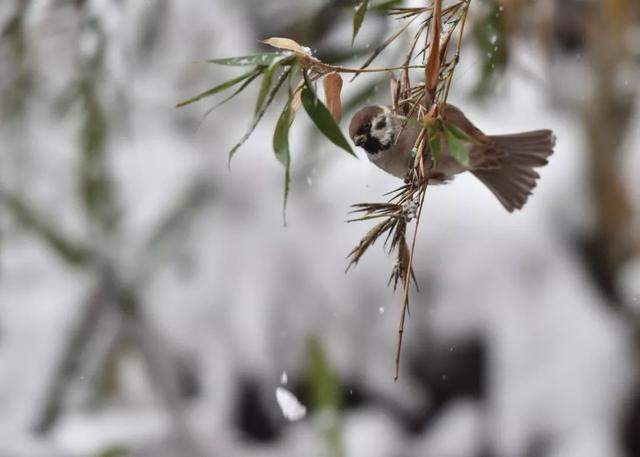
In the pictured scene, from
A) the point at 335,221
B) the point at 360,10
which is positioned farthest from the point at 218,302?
the point at 360,10

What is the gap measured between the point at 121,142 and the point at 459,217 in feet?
2.38

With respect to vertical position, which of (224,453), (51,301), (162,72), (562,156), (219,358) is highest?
(162,72)

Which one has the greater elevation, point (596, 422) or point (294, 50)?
point (294, 50)

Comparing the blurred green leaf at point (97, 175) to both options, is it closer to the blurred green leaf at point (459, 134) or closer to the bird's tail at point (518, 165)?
the bird's tail at point (518, 165)

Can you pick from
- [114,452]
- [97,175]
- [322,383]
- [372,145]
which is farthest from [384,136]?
[97,175]

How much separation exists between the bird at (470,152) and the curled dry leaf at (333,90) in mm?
28

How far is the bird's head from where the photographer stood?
1.45 ft

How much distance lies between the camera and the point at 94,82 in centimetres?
133

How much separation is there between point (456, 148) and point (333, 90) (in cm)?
8

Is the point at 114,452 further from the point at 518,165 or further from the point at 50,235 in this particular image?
the point at 518,165

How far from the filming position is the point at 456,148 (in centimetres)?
36

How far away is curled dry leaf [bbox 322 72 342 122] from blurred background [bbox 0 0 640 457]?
1.30 metres

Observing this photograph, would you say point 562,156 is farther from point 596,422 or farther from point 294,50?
point 294,50

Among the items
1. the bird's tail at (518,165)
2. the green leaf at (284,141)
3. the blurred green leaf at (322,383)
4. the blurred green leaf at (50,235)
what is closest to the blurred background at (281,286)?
the blurred green leaf at (50,235)
